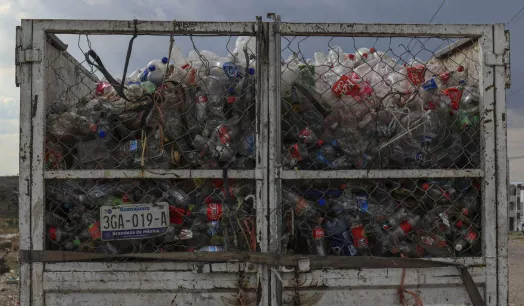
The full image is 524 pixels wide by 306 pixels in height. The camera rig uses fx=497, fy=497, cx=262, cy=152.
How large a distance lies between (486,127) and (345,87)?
78 centimetres

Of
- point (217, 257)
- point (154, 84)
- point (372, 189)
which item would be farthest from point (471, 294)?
point (154, 84)

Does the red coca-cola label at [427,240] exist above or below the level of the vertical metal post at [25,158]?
below

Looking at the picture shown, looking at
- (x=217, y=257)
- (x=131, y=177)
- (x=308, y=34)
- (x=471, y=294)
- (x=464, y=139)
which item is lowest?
(x=471, y=294)

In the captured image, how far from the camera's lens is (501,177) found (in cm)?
266

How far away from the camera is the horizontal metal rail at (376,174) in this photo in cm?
256

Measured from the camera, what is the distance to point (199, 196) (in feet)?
8.62

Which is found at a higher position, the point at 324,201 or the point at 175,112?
the point at 175,112

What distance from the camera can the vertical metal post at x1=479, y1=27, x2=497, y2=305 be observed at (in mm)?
2652

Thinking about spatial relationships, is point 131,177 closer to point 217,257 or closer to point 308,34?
point 217,257

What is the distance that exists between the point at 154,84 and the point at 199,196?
678 mm

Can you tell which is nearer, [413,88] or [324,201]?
[324,201]

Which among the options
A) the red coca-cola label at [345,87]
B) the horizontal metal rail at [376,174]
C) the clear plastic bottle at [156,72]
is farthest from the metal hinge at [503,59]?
the clear plastic bottle at [156,72]

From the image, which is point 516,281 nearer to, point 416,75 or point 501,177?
point 501,177

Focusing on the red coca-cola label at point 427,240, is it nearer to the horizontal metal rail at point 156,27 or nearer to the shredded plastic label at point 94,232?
the horizontal metal rail at point 156,27
